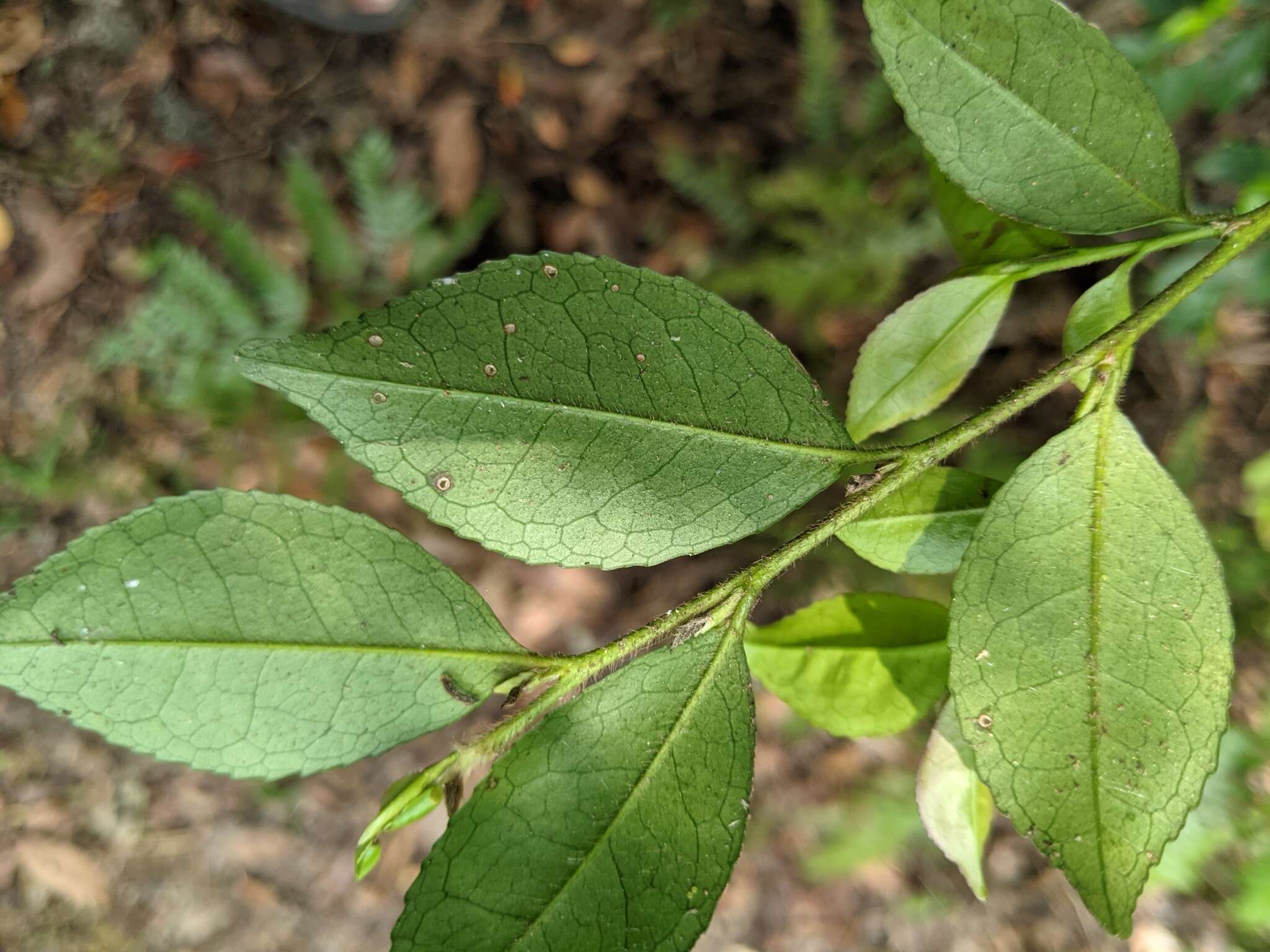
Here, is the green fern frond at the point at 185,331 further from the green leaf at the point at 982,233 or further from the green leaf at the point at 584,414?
the green leaf at the point at 982,233

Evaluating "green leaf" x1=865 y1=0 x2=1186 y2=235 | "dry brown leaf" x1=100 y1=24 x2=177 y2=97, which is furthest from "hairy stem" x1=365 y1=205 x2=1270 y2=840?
"dry brown leaf" x1=100 y1=24 x2=177 y2=97

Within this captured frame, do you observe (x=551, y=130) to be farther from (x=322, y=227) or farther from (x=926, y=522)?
(x=926, y=522)

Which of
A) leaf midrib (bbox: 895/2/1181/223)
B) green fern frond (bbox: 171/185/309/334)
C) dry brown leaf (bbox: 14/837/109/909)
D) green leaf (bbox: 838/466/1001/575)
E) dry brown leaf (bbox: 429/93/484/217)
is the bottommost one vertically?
dry brown leaf (bbox: 14/837/109/909)

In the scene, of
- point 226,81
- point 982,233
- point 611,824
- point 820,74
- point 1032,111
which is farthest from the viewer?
point 226,81

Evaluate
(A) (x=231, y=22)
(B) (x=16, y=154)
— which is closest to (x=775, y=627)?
(A) (x=231, y=22)

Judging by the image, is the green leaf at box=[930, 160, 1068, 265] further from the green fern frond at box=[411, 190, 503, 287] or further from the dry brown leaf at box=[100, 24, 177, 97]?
the dry brown leaf at box=[100, 24, 177, 97]

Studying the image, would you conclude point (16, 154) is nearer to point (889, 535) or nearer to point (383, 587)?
point (383, 587)

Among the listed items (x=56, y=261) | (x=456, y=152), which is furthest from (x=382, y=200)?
(x=56, y=261)
